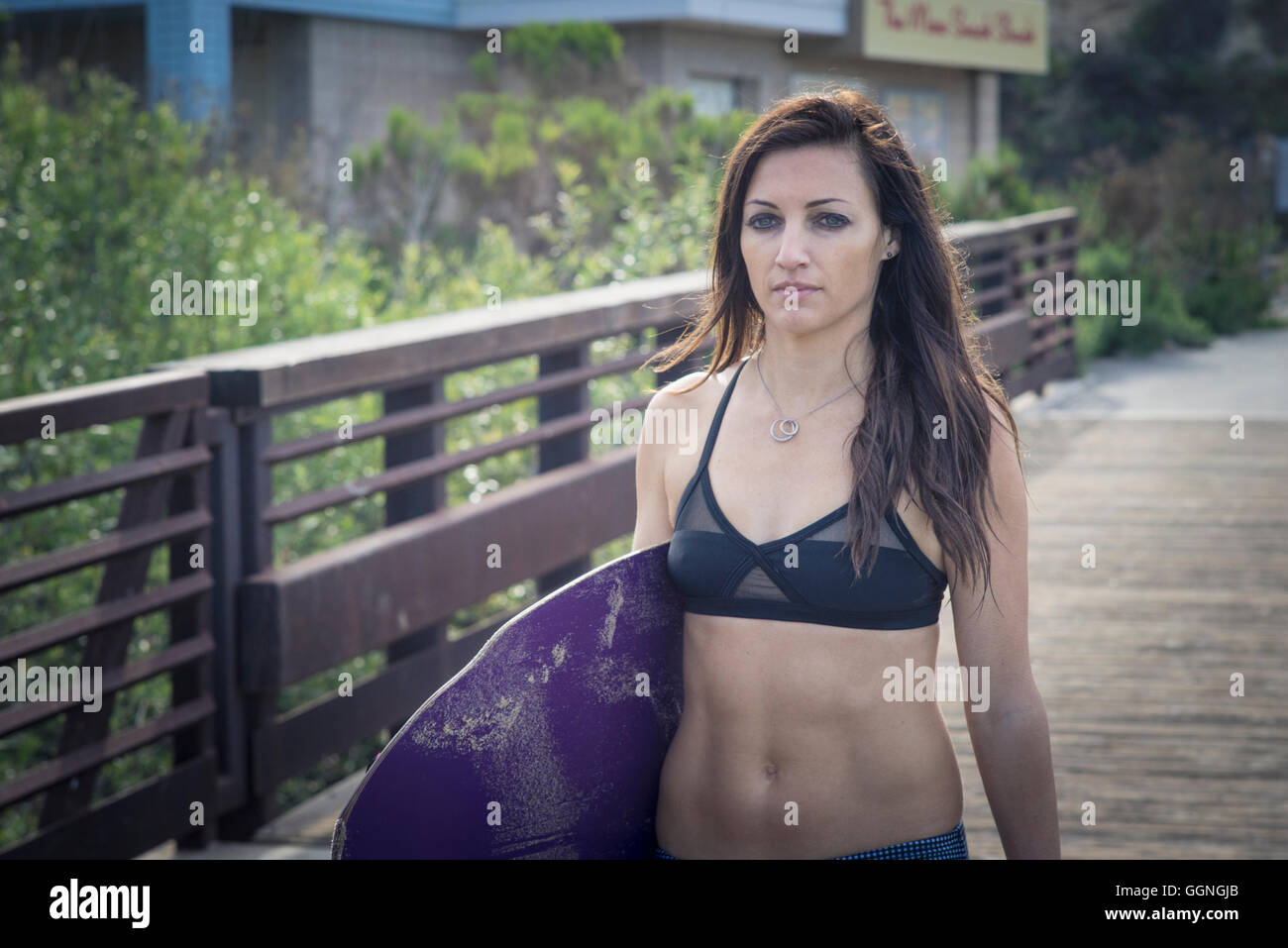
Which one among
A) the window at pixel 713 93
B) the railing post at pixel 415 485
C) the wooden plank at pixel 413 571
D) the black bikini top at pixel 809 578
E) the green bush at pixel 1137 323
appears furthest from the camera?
the window at pixel 713 93

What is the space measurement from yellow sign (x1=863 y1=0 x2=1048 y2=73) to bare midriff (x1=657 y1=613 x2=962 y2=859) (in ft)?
82.6

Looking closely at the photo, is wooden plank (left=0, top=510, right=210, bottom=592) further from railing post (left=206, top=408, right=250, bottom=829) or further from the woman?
the woman

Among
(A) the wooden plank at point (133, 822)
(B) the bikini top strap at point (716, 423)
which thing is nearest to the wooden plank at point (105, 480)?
(A) the wooden plank at point (133, 822)

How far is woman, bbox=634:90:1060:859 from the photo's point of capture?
7.69 ft

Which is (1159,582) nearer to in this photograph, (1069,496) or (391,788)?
(1069,496)

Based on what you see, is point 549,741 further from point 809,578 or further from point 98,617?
point 98,617

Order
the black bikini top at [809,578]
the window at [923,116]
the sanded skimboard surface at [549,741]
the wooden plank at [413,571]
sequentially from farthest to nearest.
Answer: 1. the window at [923,116]
2. the wooden plank at [413,571]
3. the black bikini top at [809,578]
4. the sanded skimboard surface at [549,741]

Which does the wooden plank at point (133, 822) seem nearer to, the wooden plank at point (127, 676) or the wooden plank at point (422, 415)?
the wooden plank at point (127, 676)

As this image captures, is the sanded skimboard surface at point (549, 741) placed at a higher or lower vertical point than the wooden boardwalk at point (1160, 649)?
higher

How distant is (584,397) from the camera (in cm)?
659

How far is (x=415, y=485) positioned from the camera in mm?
5488

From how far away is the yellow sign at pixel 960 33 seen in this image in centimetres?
2684

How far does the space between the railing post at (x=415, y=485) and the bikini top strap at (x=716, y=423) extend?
2.88 meters
